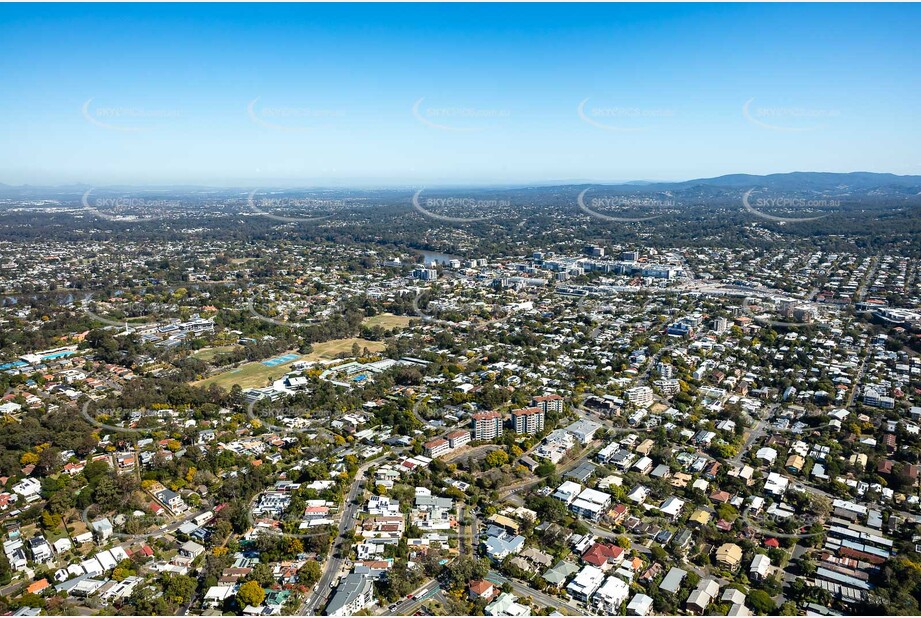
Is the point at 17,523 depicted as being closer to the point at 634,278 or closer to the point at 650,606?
the point at 650,606

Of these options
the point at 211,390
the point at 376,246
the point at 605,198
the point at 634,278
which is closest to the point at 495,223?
the point at 376,246

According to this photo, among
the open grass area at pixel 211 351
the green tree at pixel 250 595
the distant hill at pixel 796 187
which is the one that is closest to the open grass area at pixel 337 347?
the open grass area at pixel 211 351

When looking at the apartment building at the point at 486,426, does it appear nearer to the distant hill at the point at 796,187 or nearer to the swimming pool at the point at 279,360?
the swimming pool at the point at 279,360

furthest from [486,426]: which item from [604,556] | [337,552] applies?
[337,552]

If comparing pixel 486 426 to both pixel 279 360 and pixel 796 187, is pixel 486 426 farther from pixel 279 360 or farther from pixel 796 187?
pixel 796 187

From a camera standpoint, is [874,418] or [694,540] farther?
[874,418]
